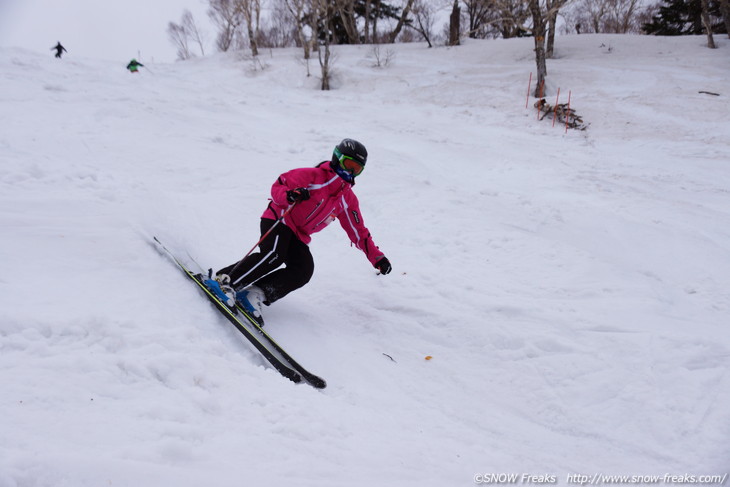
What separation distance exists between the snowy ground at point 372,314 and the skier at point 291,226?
15.2 inches

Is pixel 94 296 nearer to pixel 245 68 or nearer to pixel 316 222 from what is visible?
pixel 316 222

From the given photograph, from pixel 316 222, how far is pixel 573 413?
273cm

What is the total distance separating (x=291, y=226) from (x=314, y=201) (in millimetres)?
329

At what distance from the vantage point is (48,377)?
210cm

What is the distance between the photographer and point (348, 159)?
150 inches

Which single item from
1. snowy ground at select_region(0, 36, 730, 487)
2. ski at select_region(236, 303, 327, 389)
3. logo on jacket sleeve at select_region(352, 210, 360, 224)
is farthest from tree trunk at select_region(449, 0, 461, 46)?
ski at select_region(236, 303, 327, 389)

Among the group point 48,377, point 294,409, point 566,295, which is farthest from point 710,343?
point 48,377

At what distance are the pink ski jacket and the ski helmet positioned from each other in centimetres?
7

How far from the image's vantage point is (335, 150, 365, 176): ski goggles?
3814 millimetres

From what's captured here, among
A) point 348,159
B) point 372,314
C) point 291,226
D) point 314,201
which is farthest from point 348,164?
point 372,314

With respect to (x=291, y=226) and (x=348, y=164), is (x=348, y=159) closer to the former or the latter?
(x=348, y=164)

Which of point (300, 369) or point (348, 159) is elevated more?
point (348, 159)

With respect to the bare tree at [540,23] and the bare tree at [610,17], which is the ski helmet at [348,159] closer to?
the bare tree at [540,23]

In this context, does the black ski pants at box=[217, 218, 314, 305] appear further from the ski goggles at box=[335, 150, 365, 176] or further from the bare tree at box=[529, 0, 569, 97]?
the bare tree at box=[529, 0, 569, 97]
